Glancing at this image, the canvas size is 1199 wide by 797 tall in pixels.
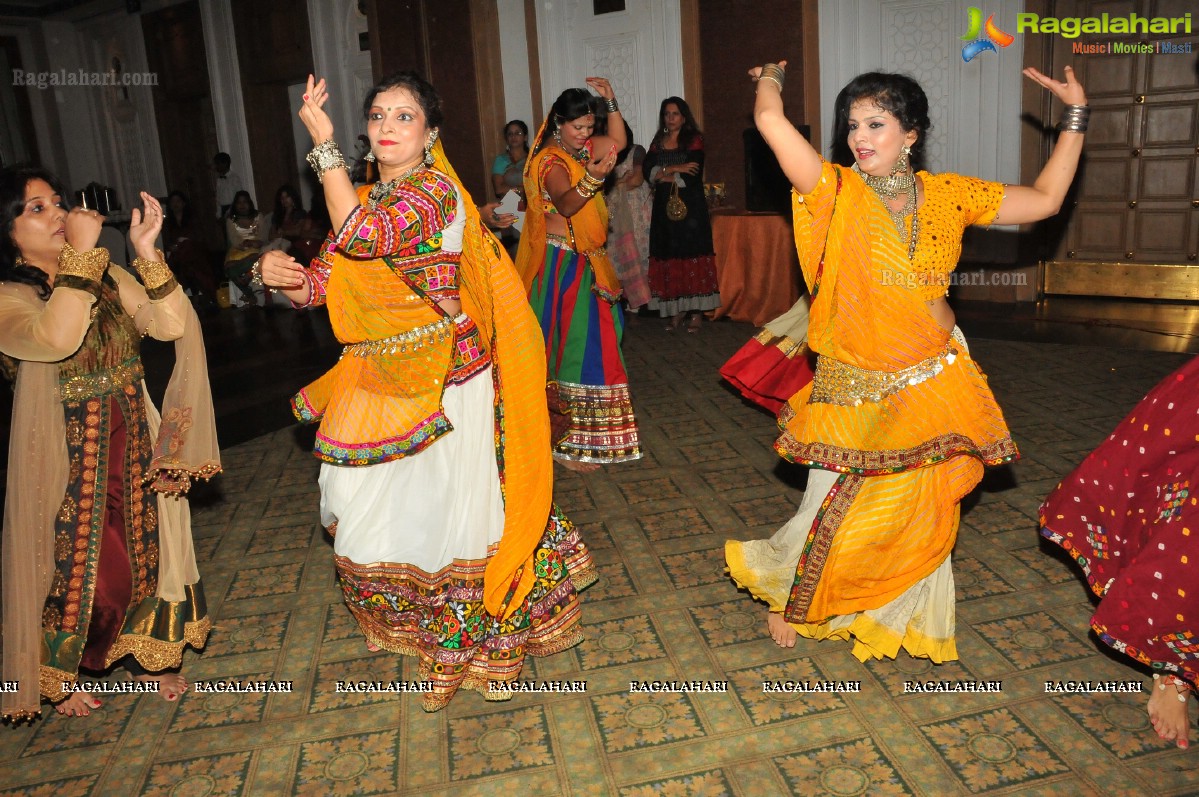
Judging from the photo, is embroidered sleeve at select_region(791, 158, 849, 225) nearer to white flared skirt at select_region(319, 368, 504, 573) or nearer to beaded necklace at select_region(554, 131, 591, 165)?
white flared skirt at select_region(319, 368, 504, 573)

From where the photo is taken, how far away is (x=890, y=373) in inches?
94.7

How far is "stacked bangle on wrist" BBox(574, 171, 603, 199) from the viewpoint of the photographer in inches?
Answer: 149

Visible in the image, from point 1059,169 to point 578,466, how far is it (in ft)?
7.98

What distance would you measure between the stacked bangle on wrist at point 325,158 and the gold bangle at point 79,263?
0.65m

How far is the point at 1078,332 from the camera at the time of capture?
6.32m

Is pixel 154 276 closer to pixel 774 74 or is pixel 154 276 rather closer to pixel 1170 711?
pixel 774 74

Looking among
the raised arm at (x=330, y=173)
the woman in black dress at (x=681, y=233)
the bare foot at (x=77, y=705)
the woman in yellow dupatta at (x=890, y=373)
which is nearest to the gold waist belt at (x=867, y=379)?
the woman in yellow dupatta at (x=890, y=373)

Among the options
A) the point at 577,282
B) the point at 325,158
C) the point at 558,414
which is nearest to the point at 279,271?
the point at 325,158

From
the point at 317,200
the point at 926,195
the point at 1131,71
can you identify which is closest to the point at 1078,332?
the point at 1131,71

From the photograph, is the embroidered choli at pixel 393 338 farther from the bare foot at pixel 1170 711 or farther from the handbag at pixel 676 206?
the handbag at pixel 676 206

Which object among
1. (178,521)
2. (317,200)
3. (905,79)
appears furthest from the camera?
(317,200)

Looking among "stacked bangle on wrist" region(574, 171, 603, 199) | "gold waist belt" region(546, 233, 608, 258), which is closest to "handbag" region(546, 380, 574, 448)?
"gold waist belt" region(546, 233, 608, 258)

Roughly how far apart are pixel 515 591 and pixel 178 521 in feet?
3.27

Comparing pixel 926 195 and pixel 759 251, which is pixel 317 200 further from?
pixel 926 195
